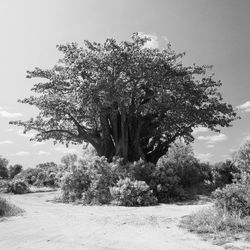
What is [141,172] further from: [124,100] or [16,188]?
[16,188]

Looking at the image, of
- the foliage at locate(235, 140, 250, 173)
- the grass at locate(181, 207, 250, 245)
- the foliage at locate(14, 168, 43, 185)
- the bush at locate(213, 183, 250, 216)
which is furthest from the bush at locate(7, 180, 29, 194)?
the bush at locate(213, 183, 250, 216)

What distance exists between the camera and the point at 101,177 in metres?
18.3

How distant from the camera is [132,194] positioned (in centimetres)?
1631

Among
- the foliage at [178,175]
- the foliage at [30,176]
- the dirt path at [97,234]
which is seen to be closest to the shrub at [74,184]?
the foliage at [178,175]

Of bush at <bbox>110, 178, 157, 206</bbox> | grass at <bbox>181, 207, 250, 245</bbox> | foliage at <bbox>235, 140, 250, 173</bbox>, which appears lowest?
grass at <bbox>181, 207, 250, 245</bbox>

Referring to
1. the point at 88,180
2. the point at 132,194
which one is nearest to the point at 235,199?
the point at 132,194

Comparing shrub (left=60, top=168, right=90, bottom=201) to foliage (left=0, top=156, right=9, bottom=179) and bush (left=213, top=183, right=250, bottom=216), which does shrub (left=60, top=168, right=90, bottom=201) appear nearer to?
bush (left=213, top=183, right=250, bottom=216)

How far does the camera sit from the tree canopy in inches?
834

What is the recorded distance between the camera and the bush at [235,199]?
9.44m

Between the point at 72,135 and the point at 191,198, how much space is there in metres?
11.2

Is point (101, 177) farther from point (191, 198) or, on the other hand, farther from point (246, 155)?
point (246, 155)

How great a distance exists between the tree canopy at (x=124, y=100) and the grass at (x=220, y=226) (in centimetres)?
1220

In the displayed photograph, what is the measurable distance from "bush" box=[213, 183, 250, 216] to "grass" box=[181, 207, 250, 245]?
329 millimetres

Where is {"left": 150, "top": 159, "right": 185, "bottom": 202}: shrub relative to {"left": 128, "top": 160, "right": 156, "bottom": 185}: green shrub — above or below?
below
